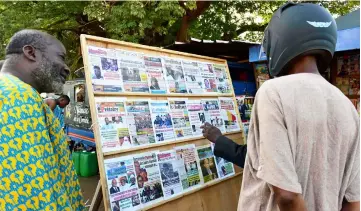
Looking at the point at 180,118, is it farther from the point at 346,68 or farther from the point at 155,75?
the point at 346,68

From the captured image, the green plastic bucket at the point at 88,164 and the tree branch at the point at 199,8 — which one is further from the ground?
the tree branch at the point at 199,8

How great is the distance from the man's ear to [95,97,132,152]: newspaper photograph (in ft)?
1.81

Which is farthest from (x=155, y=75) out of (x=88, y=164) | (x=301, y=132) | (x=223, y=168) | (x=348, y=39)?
(x=88, y=164)

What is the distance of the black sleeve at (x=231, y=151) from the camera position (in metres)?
1.85

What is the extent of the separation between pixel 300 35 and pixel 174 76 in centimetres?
156

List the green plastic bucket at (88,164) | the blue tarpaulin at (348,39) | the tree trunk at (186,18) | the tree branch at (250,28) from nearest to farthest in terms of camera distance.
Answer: the blue tarpaulin at (348,39), the green plastic bucket at (88,164), the tree trunk at (186,18), the tree branch at (250,28)

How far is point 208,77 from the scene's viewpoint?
10.0 feet

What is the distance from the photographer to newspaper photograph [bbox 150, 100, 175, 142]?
2393 millimetres

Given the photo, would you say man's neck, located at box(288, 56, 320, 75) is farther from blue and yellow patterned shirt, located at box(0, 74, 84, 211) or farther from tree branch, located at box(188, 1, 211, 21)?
tree branch, located at box(188, 1, 211, 21)

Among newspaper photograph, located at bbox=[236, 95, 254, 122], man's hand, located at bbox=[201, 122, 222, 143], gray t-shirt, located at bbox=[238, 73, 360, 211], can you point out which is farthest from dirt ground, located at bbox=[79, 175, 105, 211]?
gray t-shirt, located at bbox=[238, 73, 360, 211]

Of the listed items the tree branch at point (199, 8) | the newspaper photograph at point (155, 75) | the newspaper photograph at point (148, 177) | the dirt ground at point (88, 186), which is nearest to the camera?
the newspaper photograph at point (148, 177)

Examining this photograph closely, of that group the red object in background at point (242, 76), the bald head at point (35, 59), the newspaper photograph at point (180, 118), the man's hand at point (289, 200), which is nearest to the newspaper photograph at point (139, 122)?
the newspaper photograph at point (180, 118)

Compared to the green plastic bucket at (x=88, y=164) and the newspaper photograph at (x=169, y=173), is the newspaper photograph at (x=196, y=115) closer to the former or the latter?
the newspaper photograph at (x=169, y=173)

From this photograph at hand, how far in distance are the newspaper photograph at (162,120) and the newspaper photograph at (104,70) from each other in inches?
13.4
